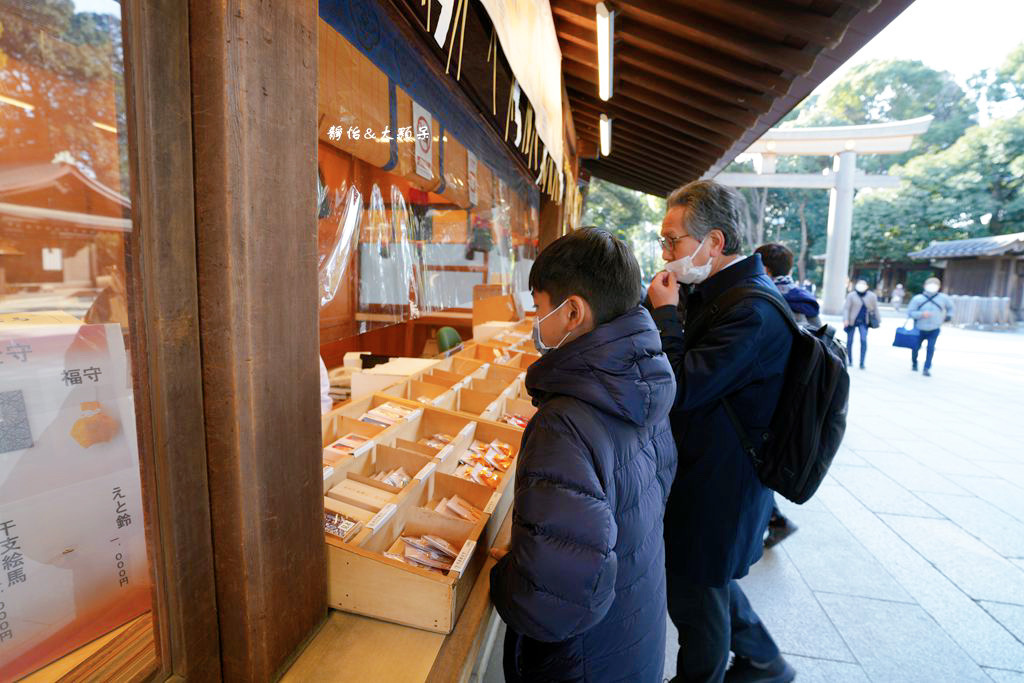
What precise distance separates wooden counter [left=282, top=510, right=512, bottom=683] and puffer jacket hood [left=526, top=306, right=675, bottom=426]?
2.19ft

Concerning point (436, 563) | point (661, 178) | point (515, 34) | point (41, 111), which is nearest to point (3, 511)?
point (41, 111)

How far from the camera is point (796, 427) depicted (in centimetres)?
201

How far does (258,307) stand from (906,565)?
4262mm

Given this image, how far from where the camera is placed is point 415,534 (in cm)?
165

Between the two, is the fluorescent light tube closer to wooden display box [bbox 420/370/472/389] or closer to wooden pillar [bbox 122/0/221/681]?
wooden display box [bbox 420/370/472/389]

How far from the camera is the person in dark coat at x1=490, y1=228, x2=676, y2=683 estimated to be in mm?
1158

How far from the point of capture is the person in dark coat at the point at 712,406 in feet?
6.38

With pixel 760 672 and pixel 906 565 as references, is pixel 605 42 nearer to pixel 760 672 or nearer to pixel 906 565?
pixel 760 672

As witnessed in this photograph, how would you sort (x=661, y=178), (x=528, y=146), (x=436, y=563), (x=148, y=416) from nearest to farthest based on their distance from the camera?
(x=148, y=416)
(x=436, y=563)
(x=528, y=146)
(x=661, y=178)

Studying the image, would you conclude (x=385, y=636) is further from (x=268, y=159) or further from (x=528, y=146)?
(x=528, y=146)

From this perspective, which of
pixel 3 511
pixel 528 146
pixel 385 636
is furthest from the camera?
pixel 528 146

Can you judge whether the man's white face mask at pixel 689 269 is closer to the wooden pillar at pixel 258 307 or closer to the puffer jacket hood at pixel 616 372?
the puffer jacket hood at pixel 616 372

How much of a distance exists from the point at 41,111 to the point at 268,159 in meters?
0.33

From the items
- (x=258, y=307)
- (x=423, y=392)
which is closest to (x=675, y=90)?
(x=423, y=392)
